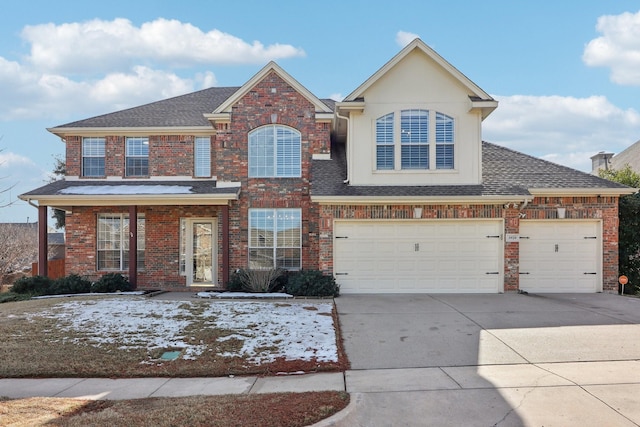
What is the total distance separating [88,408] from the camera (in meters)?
5.16

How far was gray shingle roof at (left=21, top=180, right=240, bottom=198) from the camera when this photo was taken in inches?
536

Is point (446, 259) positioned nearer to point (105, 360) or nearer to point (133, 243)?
point (105, 360)

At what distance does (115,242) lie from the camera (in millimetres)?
14875

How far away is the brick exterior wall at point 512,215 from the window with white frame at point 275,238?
5.31 ft

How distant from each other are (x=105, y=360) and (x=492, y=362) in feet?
20.6

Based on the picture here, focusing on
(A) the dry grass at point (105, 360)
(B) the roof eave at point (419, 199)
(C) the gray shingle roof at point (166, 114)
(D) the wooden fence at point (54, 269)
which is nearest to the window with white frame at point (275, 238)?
(B) the roof eave at point (419, 199)

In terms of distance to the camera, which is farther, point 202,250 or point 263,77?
point 202,250

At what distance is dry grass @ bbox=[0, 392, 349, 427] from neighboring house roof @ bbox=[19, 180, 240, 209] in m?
8.43

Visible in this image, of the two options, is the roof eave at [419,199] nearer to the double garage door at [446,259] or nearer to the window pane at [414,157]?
the double garage door at [446,259]

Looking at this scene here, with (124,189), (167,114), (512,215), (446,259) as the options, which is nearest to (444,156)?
(512,215)

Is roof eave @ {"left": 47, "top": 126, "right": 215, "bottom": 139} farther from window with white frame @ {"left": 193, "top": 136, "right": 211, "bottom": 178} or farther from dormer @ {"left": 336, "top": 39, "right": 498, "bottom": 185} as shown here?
dormer @ {"left": 336, "top": 39, "right": 498, "bottom": 185}

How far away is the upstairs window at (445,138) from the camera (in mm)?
13070

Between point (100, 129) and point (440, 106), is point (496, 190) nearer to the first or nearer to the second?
point (440, 106)

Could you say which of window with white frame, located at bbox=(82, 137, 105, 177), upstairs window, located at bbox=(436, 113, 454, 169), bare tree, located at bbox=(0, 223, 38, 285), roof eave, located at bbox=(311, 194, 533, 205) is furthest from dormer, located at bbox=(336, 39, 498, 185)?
bare tree, located at bbox=(0, 223, 38, 285)
